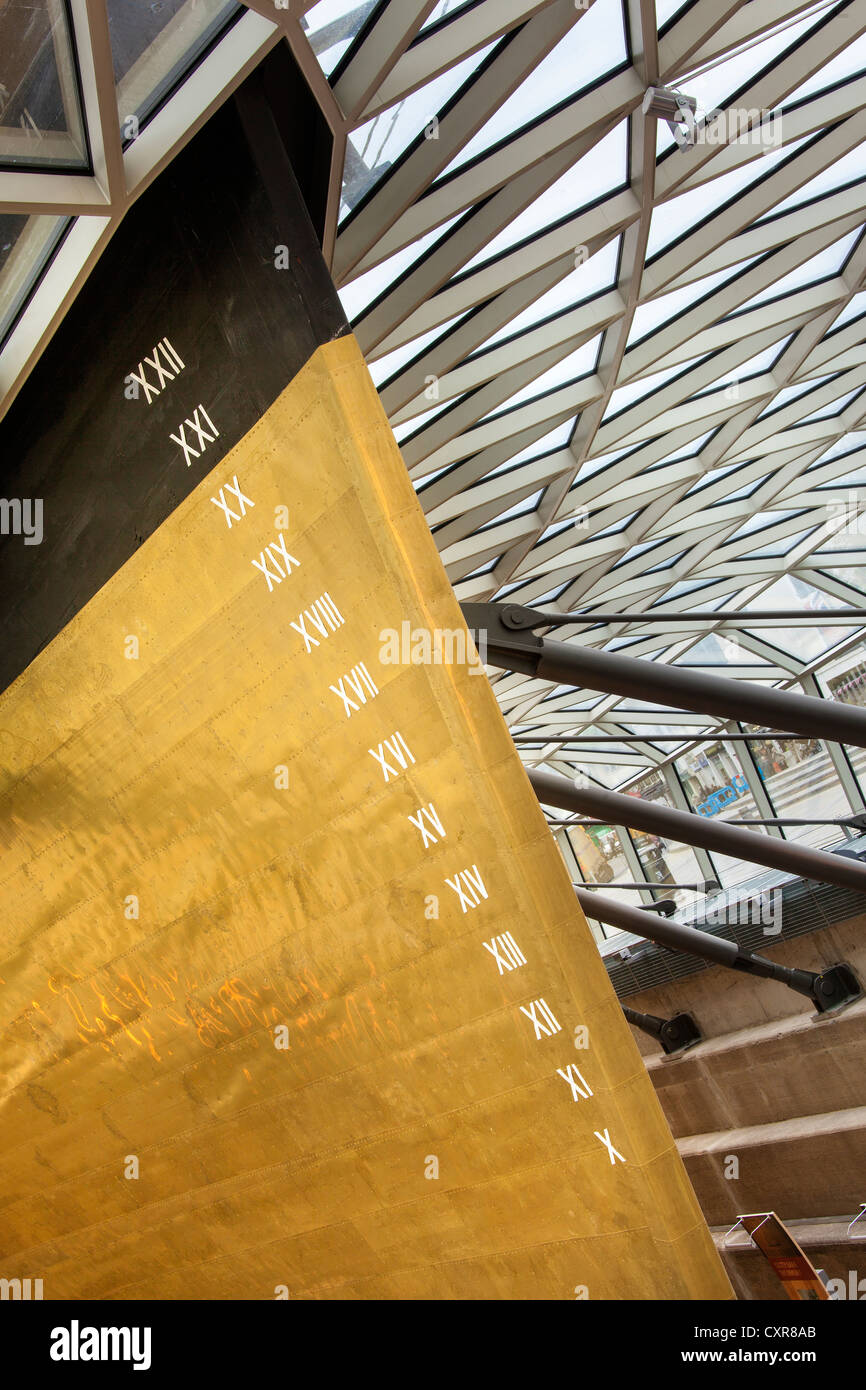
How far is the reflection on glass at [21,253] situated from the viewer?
797cm

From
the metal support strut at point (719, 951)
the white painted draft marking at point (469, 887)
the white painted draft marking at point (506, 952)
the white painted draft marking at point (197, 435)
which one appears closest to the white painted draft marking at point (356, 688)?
the white painted draft marking at point (469, 887)

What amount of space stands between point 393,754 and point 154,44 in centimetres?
509

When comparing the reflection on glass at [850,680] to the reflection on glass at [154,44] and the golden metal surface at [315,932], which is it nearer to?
the golden metal surface at [315,932]

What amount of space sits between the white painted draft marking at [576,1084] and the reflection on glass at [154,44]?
23.0 feet

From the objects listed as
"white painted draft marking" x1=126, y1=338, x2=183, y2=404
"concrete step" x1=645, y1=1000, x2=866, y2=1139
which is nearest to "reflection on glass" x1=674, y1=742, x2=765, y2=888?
Answer: "concrete step" x1=645, y1=1000, x2=866, y2=1139

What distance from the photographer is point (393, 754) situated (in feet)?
23.8

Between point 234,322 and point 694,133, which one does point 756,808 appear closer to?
point 694,133

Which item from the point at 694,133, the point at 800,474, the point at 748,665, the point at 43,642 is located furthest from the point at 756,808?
the point at 43,642

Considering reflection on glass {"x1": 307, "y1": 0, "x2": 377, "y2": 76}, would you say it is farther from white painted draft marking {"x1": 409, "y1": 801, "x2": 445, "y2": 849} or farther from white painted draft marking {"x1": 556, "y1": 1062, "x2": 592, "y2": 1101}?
white painted draft marking {"x1": 556, "y1": 1062, "x2": 592, "y2": 1101}

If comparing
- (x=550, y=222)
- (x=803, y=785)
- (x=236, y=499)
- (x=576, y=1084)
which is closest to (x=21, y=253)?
(x=236, y=499)

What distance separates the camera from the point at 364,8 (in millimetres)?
8609

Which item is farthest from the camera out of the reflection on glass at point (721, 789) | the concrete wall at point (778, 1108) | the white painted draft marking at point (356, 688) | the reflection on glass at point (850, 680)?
the reflection on glass at point (721, 789)

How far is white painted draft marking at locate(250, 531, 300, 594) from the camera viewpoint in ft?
24.9

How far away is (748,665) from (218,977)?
33390 mm
